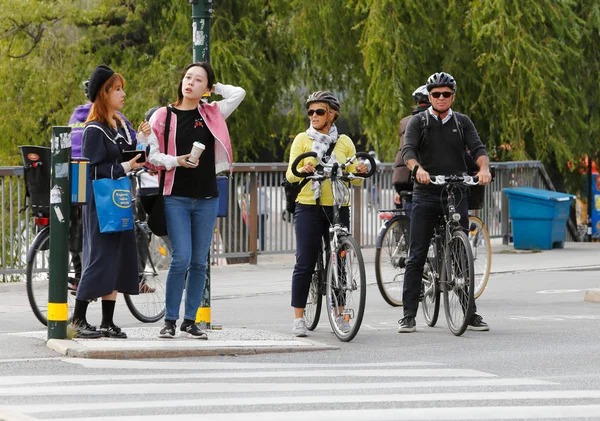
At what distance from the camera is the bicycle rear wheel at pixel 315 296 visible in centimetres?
1001

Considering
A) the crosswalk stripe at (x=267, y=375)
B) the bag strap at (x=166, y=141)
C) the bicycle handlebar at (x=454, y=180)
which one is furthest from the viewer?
the bicycle handlebar at (x=454, y=180)

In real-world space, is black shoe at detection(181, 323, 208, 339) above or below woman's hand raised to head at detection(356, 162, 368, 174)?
below

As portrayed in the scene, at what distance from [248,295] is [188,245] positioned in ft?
14.8

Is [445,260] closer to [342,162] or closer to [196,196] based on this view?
[342,162]

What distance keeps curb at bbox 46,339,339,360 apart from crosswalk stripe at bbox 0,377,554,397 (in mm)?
994

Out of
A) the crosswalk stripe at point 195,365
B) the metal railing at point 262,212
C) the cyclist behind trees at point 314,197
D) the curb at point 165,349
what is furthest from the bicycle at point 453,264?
the metal railing at point 262,212

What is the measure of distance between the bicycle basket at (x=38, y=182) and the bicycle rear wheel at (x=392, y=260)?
320 cm

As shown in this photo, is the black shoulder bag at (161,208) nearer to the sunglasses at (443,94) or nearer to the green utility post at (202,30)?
the green utility post at (202,30)

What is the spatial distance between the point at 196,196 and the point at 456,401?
2660 millimetres

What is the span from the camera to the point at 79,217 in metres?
10.3

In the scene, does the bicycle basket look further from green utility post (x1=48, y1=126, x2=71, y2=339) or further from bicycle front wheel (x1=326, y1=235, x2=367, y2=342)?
bicycle front wheel (x1=326, y1=235, x2=367, y2=342)

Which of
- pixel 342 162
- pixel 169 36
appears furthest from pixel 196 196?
pixel 169 36

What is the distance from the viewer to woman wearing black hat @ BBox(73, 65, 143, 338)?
9.05m

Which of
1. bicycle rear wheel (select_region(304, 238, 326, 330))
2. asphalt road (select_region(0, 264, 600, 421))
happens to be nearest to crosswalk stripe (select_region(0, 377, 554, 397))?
asphalt road (select_region(0, 264, 600, 421))
